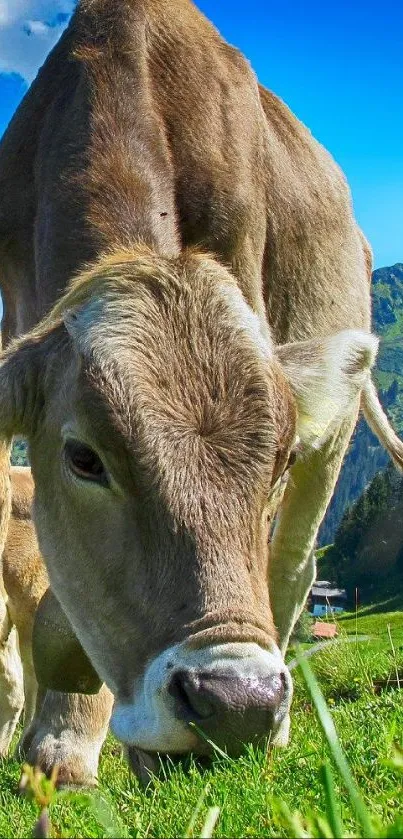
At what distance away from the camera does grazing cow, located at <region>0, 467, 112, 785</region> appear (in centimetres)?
601

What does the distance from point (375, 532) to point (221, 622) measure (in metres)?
151

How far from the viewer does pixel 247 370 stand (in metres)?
4.88

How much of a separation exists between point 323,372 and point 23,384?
1808 mm

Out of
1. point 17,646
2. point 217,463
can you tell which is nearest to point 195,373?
Answer: point 217,463

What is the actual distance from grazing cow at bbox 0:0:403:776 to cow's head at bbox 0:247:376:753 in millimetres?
13

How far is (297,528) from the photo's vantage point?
8.45 meters

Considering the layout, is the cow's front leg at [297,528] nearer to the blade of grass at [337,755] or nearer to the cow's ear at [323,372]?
the cow's ear at [323,372]

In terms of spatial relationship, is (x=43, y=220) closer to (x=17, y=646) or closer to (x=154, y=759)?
(x=154, y=759)

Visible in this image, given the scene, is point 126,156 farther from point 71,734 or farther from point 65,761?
point 65,761

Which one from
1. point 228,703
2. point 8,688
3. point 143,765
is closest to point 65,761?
point 143,765

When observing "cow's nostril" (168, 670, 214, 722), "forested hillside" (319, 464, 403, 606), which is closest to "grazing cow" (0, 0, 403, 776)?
"cow's nostril" (168, 670, 214, 722)

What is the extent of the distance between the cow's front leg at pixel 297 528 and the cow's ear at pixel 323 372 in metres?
1.94

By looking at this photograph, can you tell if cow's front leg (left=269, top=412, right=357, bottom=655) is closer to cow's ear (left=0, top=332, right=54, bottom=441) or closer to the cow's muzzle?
cow's ear (left=0, top=332, right=54, bottom=441)

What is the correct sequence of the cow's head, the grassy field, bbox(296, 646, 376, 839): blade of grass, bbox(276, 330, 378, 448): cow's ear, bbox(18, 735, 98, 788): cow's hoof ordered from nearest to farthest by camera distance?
bbox(296, 646, 376, 839): blade of grass
the grassy field
the cow's head
bbox(276, 330, 378, 448): cow's ear
bbox(18, 735, 98, 788): cow's hoof
